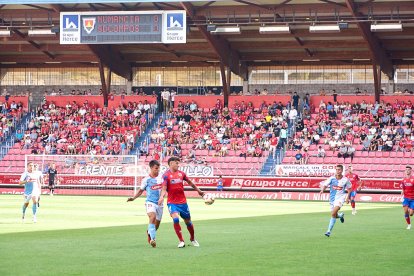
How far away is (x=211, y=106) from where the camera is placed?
225 feet

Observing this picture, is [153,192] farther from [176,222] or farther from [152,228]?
[176,222]

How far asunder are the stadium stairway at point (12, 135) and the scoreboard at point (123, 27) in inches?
517

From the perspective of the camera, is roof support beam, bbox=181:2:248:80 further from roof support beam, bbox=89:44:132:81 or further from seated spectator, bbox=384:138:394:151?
seated spectator, bbox=384:138:394:151

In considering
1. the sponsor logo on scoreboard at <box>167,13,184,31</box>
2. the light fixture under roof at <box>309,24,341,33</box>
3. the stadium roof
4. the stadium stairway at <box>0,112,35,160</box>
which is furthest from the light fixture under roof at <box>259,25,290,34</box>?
the stadium stairway at <box>0,112,35,160</box>

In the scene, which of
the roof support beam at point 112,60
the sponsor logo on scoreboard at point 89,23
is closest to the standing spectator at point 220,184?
the sponsor logo on scoreboard at point 89,23

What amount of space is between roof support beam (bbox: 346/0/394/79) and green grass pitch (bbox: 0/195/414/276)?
24.8 m

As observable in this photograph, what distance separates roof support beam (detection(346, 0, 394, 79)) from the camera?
177 ft

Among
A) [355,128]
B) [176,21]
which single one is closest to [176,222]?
[176,21]

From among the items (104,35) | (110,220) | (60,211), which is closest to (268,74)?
(104,35)

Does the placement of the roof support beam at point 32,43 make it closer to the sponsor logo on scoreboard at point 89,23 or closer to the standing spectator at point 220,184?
the sponsor logo on scoreboard at point 89,23

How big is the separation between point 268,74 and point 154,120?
9688mm

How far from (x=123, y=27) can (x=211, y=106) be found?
14.5m

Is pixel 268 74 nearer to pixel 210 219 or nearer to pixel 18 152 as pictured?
pixel 18 152

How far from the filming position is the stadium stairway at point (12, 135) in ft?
217
